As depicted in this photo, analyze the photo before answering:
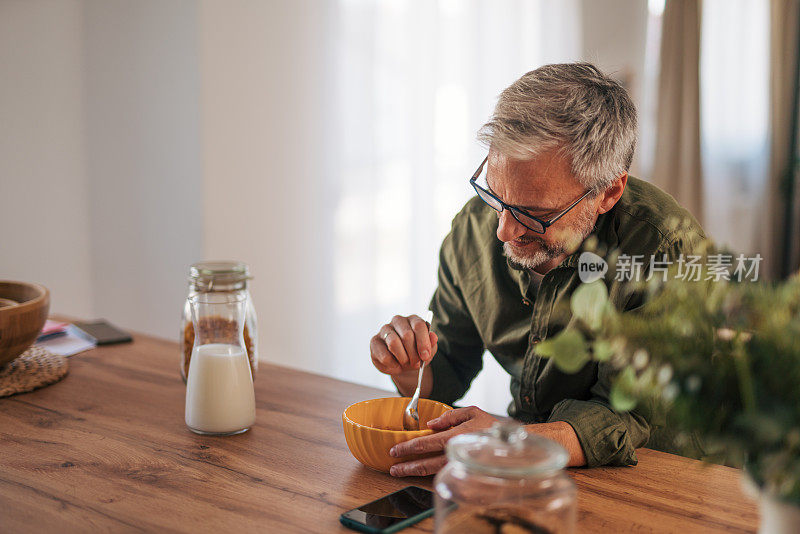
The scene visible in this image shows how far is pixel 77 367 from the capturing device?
1.51 meters

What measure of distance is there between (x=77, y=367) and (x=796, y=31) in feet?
14.8

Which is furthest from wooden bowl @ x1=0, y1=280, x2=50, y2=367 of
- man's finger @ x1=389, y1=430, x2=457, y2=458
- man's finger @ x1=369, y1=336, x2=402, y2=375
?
man's finger @ x1=389, y1=430, x2=457, y2=458

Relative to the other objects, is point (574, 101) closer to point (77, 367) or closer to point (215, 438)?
point (215, 438)

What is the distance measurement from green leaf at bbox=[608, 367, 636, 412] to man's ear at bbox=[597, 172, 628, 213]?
83 cm

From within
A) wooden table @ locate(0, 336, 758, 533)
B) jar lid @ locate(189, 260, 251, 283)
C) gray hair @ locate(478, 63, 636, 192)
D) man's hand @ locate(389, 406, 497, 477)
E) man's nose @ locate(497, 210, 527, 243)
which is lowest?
wooden table @ locate(0, 336, 758, 533)

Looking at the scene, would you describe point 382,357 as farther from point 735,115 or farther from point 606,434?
point 735,115

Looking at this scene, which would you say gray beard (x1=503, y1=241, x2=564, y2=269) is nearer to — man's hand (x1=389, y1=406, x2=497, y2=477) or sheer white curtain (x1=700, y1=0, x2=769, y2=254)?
man's hand (x1=389, y1=406, x2=497, y2=477)

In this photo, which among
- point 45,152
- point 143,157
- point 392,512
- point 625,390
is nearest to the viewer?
point 625,390

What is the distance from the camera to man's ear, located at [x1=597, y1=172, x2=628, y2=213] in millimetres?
1414

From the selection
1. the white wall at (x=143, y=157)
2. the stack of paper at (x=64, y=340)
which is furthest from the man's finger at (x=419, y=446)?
the white wall at (x=143, y=157)

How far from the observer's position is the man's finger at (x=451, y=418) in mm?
1059

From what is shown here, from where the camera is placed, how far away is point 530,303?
1497 millimetres

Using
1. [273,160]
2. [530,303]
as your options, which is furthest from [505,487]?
[273,160]

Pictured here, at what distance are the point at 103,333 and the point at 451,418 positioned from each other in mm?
1023
